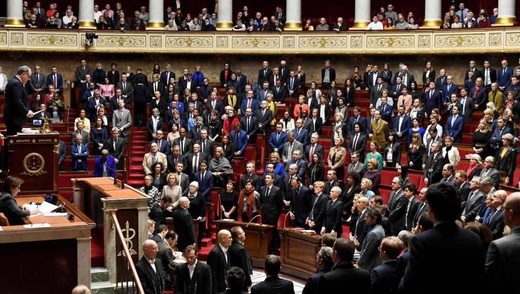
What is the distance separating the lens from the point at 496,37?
2294 centimetres

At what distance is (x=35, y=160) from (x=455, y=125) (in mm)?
9549

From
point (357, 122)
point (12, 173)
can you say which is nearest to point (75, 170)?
point (357, 122)

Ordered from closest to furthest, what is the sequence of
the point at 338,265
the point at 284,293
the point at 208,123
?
the point at 338,265 → the point at 284,293 → the point at 208,123

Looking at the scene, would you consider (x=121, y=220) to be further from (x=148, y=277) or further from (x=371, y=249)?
(x=371, y=249)

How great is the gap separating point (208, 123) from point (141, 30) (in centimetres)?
806

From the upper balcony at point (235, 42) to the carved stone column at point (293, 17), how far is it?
50cm

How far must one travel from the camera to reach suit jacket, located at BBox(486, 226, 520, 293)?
4.94 meters

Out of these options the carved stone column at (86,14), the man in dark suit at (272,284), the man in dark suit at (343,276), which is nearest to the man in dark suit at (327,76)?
the carved stone column at (86,14)

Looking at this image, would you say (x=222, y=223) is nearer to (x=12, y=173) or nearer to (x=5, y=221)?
Answer: (x=12, y=173)

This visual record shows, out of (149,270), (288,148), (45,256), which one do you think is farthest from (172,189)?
(45,256)

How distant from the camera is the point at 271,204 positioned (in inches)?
587

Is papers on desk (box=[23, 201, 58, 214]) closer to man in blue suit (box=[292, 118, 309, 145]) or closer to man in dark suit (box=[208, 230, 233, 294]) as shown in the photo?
man in dark suit (box=[208, 230, 233, 294])

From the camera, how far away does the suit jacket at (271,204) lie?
585 inches

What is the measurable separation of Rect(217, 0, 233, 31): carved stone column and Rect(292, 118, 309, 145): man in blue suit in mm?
9207
